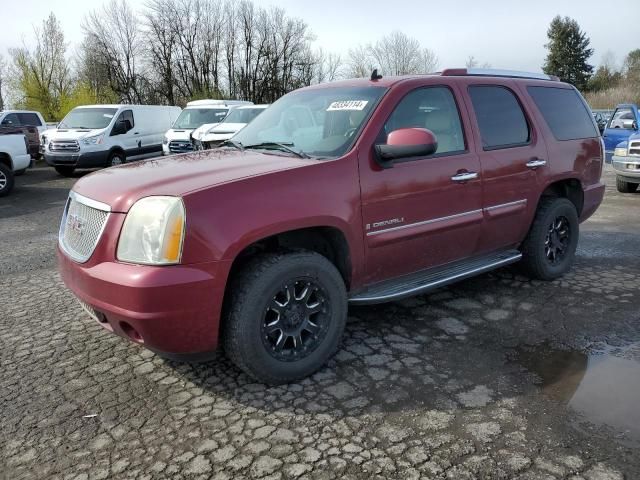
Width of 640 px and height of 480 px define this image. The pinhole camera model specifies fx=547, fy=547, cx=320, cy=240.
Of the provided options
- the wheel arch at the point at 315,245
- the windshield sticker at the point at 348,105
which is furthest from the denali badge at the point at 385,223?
the windshield sticker at the point at 348,105

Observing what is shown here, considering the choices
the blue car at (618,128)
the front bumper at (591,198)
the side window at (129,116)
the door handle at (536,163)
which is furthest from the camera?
the side window at (129,116)

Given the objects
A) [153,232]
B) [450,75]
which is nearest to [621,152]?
[450,75]

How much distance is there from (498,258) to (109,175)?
316cm

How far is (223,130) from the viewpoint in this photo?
45.5ft

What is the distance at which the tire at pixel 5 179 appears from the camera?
12.3 meters

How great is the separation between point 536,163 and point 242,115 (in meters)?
11.0

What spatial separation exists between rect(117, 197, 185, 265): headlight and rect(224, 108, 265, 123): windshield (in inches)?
466

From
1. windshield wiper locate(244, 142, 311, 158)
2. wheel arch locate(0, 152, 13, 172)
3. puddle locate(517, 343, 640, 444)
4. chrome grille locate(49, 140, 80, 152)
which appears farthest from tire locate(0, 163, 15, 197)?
puddle locate(517, 343, 640, 444)

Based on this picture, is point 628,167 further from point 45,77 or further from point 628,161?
point 45,77

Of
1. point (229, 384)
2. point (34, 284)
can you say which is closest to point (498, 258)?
point (229, 384)

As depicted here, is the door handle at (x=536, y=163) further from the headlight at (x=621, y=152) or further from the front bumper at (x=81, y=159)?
the front bumper at (x=81, y=159)

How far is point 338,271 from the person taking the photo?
3.52m

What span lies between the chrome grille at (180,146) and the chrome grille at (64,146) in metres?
2.51

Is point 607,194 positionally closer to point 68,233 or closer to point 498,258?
point 498,258
